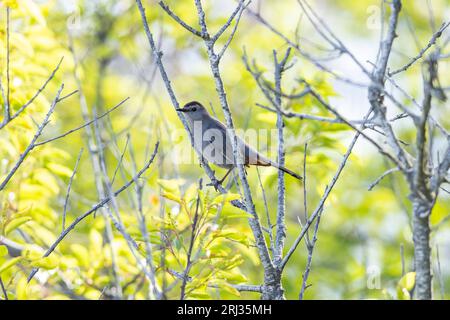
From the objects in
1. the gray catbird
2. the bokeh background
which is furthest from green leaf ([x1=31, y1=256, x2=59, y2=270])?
the gray catbird

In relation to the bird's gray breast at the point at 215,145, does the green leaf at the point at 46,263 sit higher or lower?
lower

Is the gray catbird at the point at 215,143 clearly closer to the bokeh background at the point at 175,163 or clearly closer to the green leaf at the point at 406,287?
the bokeh background at the point at 175,163

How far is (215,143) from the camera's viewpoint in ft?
21.3

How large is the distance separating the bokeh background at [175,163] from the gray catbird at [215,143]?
0.28 metres

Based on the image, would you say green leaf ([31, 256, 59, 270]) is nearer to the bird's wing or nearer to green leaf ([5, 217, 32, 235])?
green leaf ([5, 217, 32, 235])

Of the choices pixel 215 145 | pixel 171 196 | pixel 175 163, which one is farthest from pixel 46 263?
pixel 215 145

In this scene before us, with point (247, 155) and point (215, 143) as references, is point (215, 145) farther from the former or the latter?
point (247, 155)

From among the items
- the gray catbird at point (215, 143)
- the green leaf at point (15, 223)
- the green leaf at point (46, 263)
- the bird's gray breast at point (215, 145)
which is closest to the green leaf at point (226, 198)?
the green leaf at point (46, 263)

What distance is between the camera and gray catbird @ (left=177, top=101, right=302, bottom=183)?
6.28 m

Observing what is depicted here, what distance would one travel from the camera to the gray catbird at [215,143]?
6.28 meters

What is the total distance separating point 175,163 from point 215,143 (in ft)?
3.34
